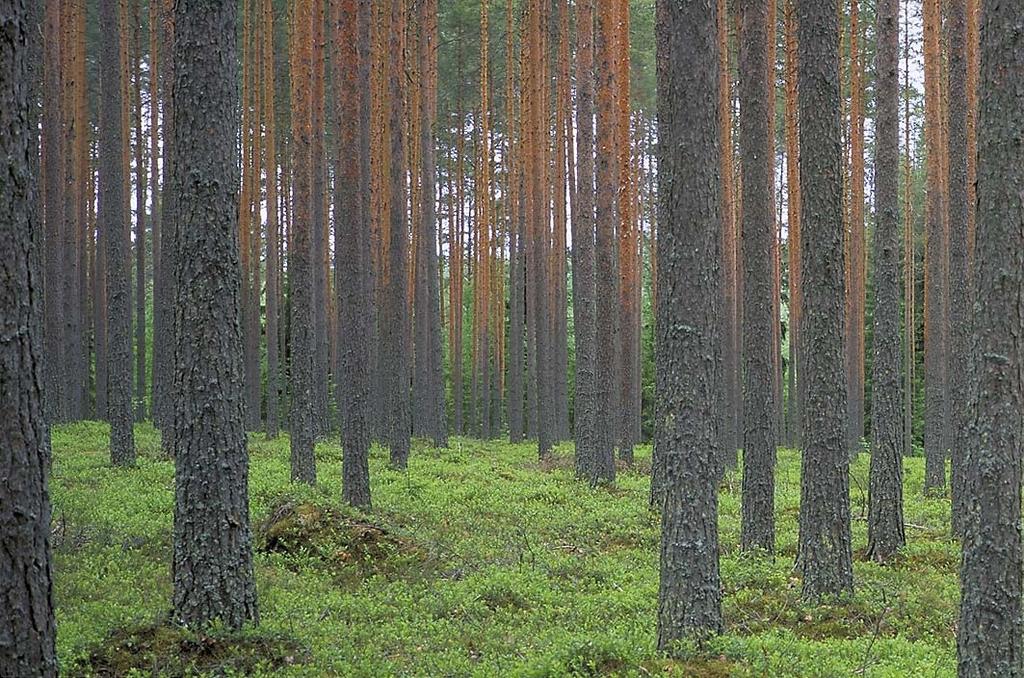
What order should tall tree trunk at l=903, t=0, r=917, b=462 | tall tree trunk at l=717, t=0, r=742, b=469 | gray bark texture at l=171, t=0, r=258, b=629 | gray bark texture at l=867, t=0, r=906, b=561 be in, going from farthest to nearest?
1. tall tree trunk at l=903, t=0, r=917, b=462
2. tall tree trunk at l=717, t=0, r=742, b=469
3. gray bark texture at l=867, t=0, r=906, b=561
4. gray bark texture at l=171, t=0, r=258, b=629

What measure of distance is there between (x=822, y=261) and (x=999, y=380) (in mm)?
2786

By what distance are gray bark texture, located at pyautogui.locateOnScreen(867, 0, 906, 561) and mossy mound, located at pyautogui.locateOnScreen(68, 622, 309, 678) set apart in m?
6.88

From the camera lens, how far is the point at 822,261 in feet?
24.8

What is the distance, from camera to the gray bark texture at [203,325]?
6223mm

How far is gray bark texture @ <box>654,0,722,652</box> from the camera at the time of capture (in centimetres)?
589

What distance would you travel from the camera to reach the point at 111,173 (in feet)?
44.7

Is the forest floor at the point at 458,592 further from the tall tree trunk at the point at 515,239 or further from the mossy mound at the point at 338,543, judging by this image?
the tall tree trunk at the point at 515,239

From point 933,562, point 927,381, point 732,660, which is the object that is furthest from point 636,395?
point 732,660

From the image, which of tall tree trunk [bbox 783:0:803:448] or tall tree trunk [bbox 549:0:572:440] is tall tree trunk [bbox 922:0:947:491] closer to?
tall tree trunk [bbox 783:0:803:448]

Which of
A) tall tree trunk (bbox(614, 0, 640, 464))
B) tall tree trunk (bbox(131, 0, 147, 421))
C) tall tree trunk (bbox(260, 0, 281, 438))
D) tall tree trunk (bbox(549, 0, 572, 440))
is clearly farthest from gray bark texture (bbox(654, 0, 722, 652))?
tall tree trunk (bbox(131, 0, 147, 421))

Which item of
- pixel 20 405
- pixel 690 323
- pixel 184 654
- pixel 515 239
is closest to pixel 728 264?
pixel 515 239

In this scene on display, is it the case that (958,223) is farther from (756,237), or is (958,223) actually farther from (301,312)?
(301,312)

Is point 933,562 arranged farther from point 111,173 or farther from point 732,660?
point 111,173

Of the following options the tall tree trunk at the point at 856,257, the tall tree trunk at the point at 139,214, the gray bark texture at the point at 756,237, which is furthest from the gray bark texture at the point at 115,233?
the tall tree trunk at the point at 856,257
